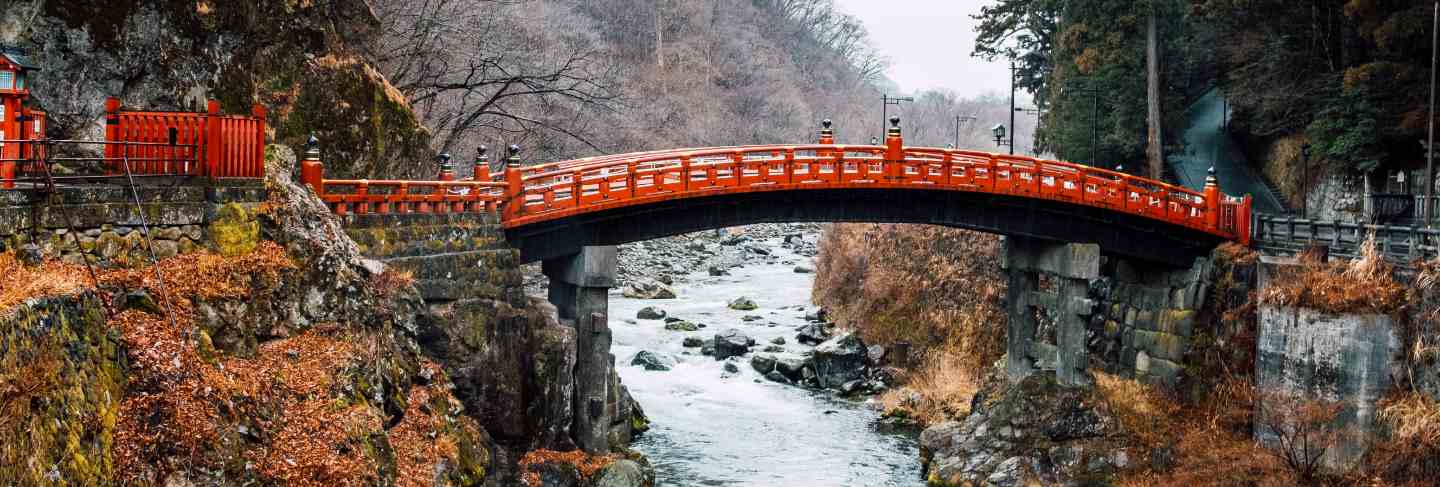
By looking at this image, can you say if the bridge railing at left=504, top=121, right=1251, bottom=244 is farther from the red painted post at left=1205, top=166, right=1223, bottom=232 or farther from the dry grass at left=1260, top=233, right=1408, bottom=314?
the dry grass at left=1260, top=233, right=1408, bottom=314

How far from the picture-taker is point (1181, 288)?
36.9 meters

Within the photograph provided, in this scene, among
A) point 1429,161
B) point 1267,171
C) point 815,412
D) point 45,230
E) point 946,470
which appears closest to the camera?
point 45,230

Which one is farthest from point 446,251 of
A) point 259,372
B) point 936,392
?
point 936,392

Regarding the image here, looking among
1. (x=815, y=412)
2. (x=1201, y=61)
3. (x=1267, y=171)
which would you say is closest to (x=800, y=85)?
(x=1201, y=61)

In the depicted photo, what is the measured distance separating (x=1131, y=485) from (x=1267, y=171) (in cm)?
2179

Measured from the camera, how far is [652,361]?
149 feet

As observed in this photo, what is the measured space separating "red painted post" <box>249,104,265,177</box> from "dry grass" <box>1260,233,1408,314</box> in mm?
23716

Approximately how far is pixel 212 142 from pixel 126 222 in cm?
213

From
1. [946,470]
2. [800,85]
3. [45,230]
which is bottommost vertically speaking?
[946,470]

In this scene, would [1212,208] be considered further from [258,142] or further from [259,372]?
[259,372]

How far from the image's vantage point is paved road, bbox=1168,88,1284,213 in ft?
160

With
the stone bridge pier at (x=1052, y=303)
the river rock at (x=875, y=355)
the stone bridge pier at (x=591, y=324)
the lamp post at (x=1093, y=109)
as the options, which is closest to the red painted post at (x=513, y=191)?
the stone bridge pier at (x=591, y=324)

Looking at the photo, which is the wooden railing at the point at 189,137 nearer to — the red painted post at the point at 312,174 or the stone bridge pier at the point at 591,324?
the red painted post at the point at 312,174

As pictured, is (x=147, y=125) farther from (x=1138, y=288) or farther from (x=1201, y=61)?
(x=1201, y=61)
